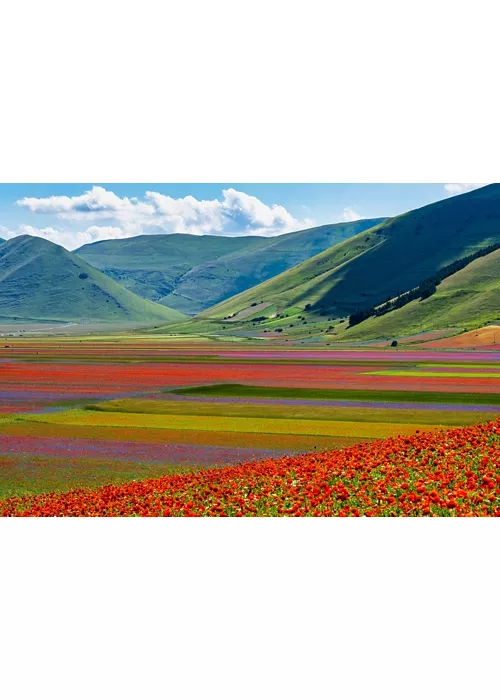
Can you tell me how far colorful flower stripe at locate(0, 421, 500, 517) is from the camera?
881 inches

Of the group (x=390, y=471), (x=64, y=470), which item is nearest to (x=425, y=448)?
(x=390, y=471)

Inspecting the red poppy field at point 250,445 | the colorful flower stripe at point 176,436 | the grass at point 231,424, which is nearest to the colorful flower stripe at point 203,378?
the red poppy field at point 250,445

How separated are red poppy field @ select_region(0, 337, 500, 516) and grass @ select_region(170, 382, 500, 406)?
0.16 m

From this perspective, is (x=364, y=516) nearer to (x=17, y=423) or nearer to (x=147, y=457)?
(x=147, y=457)

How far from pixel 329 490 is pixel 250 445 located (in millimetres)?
14581

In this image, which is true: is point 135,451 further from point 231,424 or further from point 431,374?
point 431,374

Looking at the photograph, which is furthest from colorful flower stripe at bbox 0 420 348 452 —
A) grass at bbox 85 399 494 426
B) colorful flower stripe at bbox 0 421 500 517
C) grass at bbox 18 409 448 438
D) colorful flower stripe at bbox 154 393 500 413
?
colorful flower stripe at bbox 154 393 500 413

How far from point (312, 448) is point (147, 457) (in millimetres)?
8302

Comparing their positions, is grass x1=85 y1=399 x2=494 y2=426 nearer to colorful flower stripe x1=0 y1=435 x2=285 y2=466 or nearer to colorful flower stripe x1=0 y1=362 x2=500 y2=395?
colorful flower stripe x1=0 y1=362 x2=500 y2=395

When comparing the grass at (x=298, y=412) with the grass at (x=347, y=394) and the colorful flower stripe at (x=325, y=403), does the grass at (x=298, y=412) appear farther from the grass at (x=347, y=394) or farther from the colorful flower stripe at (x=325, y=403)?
the grass at (x=347, y=394)

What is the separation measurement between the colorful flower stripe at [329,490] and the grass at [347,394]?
89.5ft

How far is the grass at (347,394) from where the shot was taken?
5767cm

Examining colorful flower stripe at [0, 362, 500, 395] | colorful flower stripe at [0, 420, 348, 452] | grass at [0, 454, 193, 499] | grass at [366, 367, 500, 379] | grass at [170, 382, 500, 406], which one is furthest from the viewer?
grass at [366, 367, 500, 379]

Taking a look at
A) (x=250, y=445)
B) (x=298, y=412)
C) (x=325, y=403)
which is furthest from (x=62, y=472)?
Result: (x=325, y=403)
